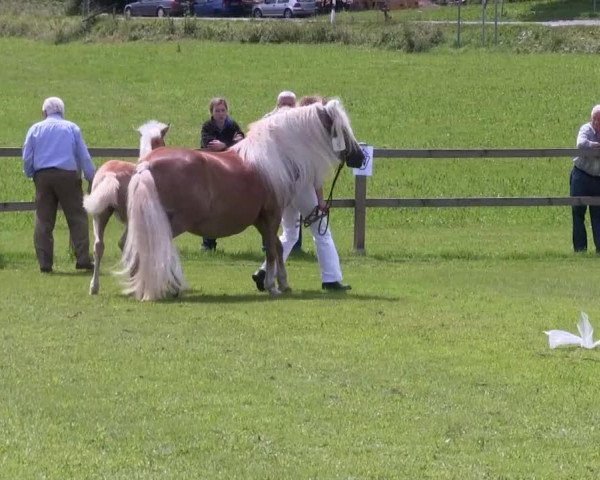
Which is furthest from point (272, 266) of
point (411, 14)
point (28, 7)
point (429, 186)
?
point (28, 7)

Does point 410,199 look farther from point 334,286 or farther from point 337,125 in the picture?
point 337,125

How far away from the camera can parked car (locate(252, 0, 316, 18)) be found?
63.2 m

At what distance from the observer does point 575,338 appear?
9.84 meters

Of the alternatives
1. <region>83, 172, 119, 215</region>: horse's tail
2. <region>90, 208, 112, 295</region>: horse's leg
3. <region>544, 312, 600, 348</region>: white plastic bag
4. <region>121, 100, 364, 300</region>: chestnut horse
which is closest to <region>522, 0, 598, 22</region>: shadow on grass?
<region>121, 100, 364, 300</region>: chestnut horse

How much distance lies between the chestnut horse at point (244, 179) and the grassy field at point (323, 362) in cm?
32

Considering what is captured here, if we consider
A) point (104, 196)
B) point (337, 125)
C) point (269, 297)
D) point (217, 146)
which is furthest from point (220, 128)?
point (269, 297)

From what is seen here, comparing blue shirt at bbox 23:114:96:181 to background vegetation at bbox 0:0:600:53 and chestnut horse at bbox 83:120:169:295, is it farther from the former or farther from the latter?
background vegetation at bbox 0:0:600:53

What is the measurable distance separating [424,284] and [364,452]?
7.50 metres

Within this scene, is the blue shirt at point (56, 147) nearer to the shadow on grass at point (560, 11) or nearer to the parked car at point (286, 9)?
the shadow on grass at point (560, 11)

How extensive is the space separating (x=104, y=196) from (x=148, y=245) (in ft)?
2.83

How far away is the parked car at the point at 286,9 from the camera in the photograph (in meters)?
63.2

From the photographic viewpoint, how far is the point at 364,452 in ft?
22.5

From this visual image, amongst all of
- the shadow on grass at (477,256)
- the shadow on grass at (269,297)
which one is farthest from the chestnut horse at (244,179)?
the shadow on grass at (477,256)

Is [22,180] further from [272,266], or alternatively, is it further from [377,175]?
[272,266]
